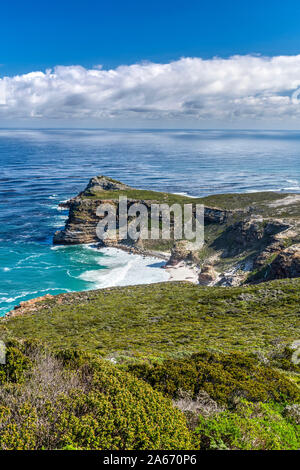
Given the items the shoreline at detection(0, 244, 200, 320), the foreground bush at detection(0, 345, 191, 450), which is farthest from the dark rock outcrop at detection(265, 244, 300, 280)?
the foreground bush at detection(0, 345, 191, 450)

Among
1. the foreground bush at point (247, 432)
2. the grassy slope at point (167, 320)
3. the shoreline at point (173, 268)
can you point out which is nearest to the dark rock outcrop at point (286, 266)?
the grassy slope at point (167, 320)

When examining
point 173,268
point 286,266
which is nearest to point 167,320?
point 286,266

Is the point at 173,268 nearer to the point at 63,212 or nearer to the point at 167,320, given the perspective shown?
the point at 167,320

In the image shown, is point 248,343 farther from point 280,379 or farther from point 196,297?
point 196,297

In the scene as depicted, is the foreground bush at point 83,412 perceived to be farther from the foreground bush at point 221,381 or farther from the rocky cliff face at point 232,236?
the rocky cliff face at point 232,236

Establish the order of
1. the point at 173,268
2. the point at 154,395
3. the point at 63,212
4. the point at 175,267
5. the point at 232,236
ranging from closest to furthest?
1. the point at 154,395
2. the point at 173,268
3. the point at 175,267
4. the point at 232,236
5. the point at 63,212

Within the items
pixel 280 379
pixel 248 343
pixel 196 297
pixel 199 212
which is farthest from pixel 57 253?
pixel 280 379
